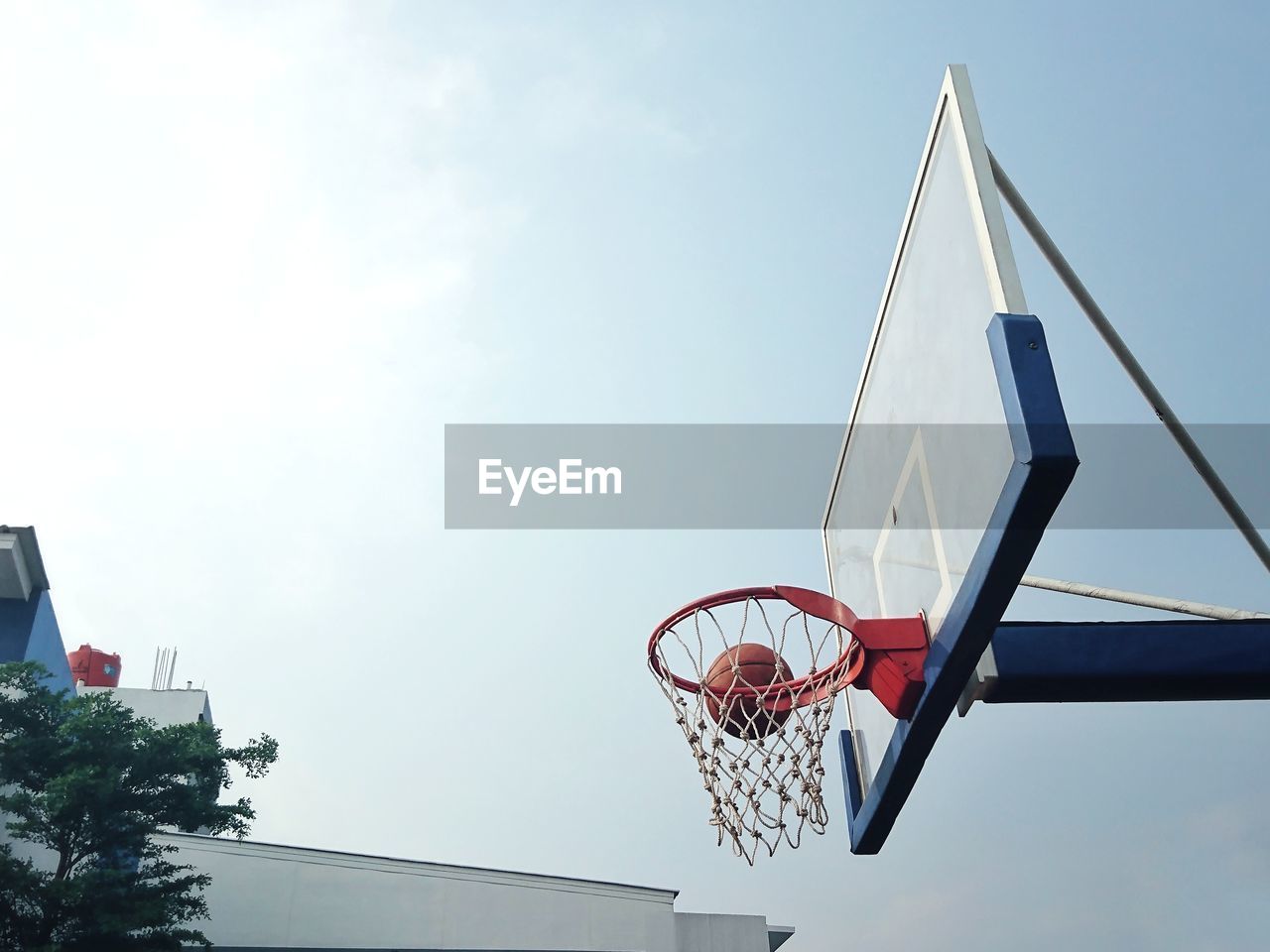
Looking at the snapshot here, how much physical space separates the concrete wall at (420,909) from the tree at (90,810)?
130 inches

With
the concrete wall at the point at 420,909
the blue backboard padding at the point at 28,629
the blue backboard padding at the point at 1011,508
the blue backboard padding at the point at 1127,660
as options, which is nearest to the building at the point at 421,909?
the concrete wall at the point at 420,909

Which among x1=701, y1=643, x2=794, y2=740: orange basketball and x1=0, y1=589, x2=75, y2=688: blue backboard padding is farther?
x1=0, y1=589, x2=75, y2=688: blue backboard padding

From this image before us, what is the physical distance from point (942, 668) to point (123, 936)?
829 centimetres

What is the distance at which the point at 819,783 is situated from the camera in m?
3.76

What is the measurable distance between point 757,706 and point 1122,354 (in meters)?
1.86

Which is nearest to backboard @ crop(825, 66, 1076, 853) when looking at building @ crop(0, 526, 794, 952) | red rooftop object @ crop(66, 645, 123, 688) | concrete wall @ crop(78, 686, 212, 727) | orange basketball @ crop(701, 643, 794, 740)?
orange basketball @ crop(701, 643, 794, 740)

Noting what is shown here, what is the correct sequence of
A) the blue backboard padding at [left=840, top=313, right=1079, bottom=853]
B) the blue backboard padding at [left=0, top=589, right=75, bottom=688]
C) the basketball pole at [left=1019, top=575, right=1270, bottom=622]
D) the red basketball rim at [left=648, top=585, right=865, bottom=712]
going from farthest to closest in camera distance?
1. the blue backboard padding at [left=0, top=589, right=75, bottom=688]
2. the basketball pole at [left=1019, top=575, right=1270, bottom=622]
3. the red basketball rim at [left=648, top=585, right=865, bottom=712]
4. the blue backboard padding at [left=840, top=313, right=1079, bottom=853]

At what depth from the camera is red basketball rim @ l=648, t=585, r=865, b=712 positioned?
3475mm

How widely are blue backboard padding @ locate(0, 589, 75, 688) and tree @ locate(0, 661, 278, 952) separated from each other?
926 mm

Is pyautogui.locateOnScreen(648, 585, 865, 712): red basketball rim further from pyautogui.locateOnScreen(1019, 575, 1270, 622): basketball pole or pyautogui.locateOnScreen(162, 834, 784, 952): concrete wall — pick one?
pyautogui.locateOnScreen(162, 834, 784, 952): concrete wall

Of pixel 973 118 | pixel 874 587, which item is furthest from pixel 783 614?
pixel 973 118

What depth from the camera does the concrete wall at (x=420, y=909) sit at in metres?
12.9

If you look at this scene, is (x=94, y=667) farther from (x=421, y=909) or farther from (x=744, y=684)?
(x=744, y=684)

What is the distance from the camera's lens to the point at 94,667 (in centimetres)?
2123
